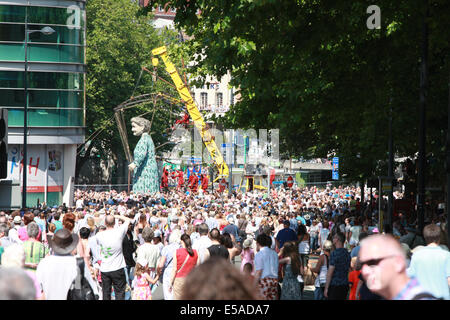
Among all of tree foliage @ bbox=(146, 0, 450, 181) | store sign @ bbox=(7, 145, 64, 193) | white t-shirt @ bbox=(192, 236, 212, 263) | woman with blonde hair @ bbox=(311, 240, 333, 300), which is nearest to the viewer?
woman with blonde hair @ bbox=(311, 240, 333, 300)

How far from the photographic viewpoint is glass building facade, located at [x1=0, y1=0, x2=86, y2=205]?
44719 millimetres

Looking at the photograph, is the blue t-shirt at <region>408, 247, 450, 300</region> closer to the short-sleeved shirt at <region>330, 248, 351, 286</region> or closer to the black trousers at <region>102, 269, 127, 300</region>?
the short-sleeved shirt at <region>330, 248, 351, 286</region>

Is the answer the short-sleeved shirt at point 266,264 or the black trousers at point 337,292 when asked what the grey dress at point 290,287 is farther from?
the black trousers at point 337,292

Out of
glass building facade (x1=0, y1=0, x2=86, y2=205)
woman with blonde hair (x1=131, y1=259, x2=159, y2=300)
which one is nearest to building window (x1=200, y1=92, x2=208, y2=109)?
glass building facade (x1=0, y1=0, x2=86, y2=205)

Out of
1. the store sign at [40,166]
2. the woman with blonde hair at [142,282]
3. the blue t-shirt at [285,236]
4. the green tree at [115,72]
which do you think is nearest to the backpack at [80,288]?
the woman with blonde hair at [142,282]

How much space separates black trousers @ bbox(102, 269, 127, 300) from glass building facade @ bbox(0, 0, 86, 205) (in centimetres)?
3223

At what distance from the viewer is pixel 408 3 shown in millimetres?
17719

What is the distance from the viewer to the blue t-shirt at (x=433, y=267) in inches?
336

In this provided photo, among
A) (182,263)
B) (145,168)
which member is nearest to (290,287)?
(182,263)

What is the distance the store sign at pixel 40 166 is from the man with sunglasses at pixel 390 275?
40316 millimetres

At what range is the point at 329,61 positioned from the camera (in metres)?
20.1

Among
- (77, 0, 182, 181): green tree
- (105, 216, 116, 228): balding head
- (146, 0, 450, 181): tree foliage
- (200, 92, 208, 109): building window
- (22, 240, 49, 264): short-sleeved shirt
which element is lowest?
(22, 240, 49, 264): short-sleeved shirt

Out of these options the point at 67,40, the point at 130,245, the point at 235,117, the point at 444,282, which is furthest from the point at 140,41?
the point at 444,282

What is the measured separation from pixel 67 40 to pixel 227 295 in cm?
4385
